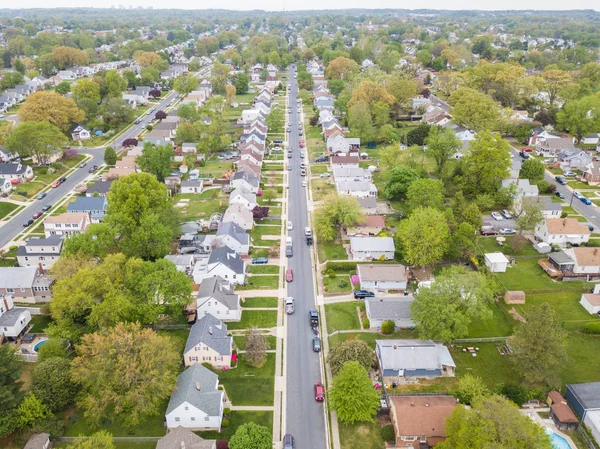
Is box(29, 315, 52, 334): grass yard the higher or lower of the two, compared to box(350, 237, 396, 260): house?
lower

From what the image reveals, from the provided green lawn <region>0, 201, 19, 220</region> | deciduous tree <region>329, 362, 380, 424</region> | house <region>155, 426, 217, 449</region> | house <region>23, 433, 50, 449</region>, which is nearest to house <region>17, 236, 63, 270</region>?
green lawn <region>0, 201, 19, 220</region>

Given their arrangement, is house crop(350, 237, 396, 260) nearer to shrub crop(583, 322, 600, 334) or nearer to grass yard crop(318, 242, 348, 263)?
grass yard crop(318, 242, 348, 263)

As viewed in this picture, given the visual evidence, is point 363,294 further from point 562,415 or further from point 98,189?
point 98,189

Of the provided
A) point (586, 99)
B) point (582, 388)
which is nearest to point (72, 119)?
point (582, 388)

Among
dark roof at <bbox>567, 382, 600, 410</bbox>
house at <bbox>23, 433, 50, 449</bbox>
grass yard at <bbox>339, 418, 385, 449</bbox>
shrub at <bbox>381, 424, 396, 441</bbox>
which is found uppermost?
dark roof at <bbox>567, 382, 600, 410</bbox>

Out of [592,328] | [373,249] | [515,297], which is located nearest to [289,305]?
[373,249]

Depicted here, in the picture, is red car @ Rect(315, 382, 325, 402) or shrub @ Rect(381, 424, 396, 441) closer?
shrub @ Rect(381, 424, 396, 441)
